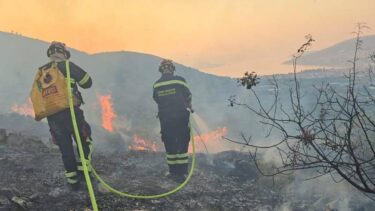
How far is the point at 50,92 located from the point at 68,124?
1.93 ft

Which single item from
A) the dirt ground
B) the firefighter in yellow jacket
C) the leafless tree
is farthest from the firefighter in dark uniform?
the leafless tree

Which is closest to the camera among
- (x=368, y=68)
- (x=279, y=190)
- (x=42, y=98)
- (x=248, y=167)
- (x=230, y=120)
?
(x=368, y=68)

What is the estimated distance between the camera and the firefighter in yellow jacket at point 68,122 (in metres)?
6.52

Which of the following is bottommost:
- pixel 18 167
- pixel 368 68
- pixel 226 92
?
pixel 18 167

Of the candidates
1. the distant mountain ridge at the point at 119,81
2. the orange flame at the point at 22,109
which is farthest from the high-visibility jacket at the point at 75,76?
the orange flame at the point at 22,109

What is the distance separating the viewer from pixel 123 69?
25719 millimetres

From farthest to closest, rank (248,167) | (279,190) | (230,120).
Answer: (230,120) < (248,167) < (279,190)

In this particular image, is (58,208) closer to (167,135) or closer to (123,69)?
(167,135)

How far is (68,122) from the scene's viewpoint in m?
6.57

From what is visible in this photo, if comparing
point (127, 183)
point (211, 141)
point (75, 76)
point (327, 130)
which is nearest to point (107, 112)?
point (211, 141)

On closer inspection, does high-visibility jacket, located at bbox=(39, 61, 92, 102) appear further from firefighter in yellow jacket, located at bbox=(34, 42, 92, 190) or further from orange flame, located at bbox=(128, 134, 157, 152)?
orange flame, located at bbox=(128, 134, 157, 152)

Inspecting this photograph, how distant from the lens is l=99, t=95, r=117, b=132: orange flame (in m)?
21.6

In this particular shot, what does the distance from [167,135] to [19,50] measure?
20216 mm

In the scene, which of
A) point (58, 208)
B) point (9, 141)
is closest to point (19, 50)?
point (9, 141)
